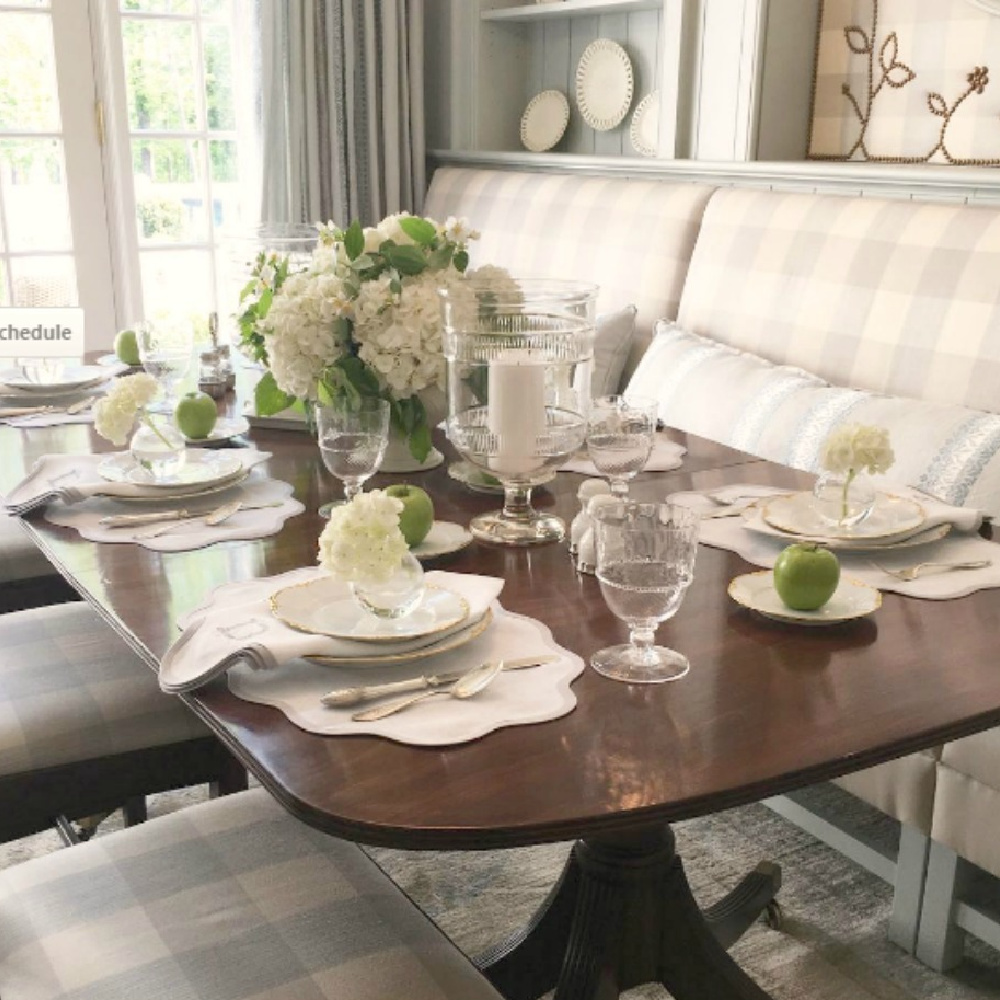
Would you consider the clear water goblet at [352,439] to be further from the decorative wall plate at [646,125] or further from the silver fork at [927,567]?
the decorative wall plate at [646,125]

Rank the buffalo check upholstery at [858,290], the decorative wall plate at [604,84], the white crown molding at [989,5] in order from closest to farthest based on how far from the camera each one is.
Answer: the buffalo check upholstery at [858,290], the white crown molding at [989,5], the decorative wall plate at [604,84]

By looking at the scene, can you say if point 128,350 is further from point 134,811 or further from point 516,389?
point 516,389

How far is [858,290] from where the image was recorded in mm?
2361

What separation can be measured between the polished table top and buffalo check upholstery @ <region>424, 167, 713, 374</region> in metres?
1.64

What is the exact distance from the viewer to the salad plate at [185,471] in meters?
1.55

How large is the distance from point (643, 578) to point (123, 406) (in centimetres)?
83

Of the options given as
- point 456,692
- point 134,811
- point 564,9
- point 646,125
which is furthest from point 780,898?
point 564,9

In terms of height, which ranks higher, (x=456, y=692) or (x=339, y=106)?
(x=339, y=106)

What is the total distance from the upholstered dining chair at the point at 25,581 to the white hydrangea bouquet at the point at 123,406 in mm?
644

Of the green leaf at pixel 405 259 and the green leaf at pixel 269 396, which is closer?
the green leaf at pixel 405 259

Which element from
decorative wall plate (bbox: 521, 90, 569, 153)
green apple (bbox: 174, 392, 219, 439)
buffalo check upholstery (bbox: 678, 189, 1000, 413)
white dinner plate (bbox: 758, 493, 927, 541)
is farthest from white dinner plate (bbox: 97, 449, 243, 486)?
decorative wall plate (bbox: 521, 90, 569, 153)

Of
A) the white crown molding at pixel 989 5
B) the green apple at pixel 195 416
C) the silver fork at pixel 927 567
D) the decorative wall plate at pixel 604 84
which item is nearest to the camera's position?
the silver fork at pixel 927 567

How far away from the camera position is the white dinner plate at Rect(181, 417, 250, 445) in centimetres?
185

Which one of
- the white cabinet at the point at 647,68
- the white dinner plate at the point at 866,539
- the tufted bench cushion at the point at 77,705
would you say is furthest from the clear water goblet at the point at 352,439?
the white cabinet at the point at 647,68
